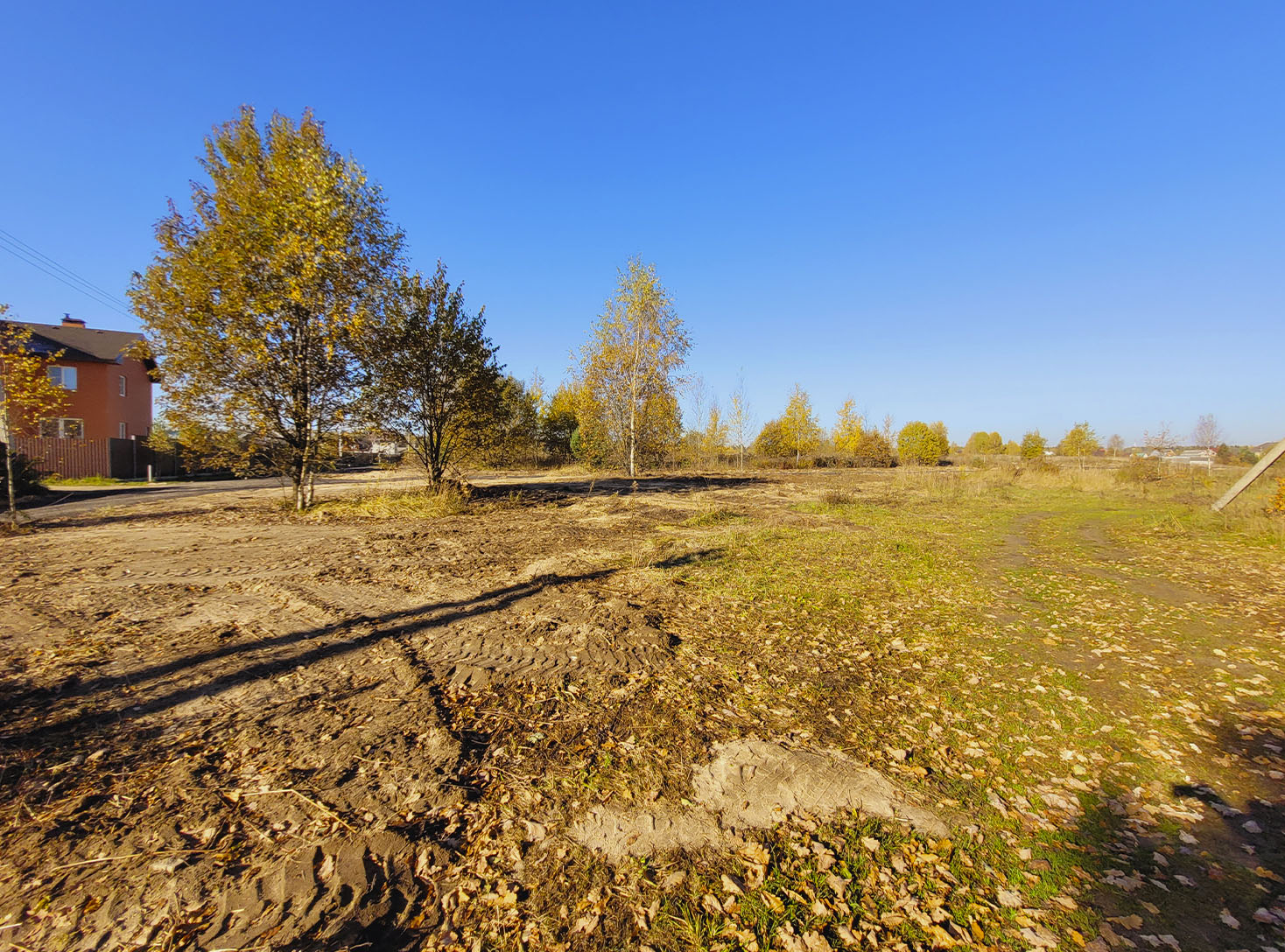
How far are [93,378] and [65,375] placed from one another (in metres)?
1.05

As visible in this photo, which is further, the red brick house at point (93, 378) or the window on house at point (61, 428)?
the red brick house at point (93, 378)

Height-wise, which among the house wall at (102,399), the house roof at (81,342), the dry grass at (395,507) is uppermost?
the house roof at (81,342)

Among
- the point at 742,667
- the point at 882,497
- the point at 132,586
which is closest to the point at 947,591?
the point at 742,667

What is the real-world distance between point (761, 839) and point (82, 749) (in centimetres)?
447

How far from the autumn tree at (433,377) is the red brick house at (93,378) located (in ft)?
68.2

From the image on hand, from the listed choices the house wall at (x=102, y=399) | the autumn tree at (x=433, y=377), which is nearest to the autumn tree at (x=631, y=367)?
the autumn tree at (x=433, y=377)

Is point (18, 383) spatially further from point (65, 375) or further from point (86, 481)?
point (65, 375)

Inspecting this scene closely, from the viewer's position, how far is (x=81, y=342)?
29.6 meters

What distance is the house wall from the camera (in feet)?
90.9

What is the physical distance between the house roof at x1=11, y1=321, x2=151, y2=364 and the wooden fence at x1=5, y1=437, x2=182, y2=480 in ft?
20.5

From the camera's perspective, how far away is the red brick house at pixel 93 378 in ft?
88.7

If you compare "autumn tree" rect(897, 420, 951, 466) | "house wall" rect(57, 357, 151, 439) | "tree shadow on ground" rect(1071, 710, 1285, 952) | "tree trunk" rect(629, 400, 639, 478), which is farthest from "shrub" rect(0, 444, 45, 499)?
"autumn tree" rect(897, 420, 951, 466)

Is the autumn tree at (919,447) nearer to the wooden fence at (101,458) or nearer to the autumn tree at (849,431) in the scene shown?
the autumn tree at (849,431)

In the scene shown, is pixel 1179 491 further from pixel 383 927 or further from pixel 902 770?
pixel 383 927
